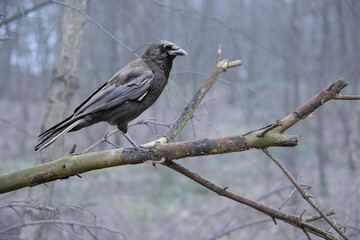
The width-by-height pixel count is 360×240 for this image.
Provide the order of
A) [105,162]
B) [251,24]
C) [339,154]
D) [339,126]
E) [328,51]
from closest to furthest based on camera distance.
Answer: [105,162]
[328,51]
[339,154]
[339,126]
[251,24]

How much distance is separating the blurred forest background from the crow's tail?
57cm

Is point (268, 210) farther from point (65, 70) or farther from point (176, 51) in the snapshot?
point (65, 70)

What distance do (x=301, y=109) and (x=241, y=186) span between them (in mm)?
10639

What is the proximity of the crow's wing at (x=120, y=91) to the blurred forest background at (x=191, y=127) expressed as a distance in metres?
0.39

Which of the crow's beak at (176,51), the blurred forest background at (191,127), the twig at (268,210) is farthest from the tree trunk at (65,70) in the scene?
the twig at (268,210)

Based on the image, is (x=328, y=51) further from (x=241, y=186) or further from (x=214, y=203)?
(x=214, y=203)

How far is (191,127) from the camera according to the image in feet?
24.3

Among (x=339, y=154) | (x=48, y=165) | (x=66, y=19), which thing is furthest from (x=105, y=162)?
(x=339, y=154)

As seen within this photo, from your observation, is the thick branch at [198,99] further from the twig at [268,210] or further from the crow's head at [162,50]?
the crow's head at [162,50]

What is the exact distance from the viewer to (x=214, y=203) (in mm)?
10891

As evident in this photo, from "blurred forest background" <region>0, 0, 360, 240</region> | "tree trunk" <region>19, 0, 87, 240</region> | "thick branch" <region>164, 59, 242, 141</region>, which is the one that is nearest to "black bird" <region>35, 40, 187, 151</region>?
"blurred forest background" <region>0, 0, 360, 240</region>

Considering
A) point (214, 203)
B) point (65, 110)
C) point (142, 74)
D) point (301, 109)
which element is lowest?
point (301, 109)

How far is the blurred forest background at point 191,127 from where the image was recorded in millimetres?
4207

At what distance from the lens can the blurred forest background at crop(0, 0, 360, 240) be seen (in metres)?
4.21
